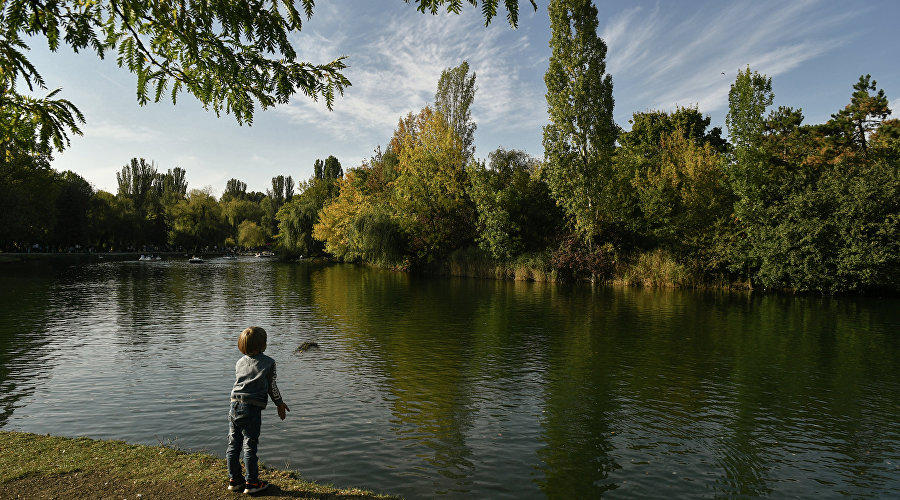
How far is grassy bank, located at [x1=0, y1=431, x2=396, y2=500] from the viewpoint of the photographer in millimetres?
6055

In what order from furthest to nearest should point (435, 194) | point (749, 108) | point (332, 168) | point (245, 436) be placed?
point (332, 168) < point (435, 194) < point (749, 108) < point (245, 436)

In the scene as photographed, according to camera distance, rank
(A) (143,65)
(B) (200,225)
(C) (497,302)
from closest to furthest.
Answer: (A) (143,65) → (C) (497,302) → (B) (200,225)

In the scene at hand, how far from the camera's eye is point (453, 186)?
5291 centimetres

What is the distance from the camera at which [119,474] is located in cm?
656

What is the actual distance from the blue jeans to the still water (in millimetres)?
1559

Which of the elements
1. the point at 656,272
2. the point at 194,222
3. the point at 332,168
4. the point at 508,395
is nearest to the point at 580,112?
the point at 656,272

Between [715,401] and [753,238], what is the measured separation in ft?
99.6

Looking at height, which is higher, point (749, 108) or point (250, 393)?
point (749, 108)

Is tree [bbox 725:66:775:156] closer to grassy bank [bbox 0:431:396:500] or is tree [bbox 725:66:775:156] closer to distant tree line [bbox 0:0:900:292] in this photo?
distant tree line [bbox 0:0:900:292]

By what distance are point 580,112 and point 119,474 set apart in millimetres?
41919

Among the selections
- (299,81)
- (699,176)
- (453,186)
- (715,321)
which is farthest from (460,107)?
(299,81)

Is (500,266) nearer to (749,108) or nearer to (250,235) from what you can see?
(749,108)

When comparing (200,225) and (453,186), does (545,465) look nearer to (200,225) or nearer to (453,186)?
(453,186)

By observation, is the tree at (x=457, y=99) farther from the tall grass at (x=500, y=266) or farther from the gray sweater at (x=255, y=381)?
the gray sweater at (x=255, y=381)
